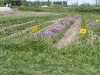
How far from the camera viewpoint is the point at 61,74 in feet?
20.7

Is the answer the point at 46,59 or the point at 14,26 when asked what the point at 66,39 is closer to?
the point at 46,59

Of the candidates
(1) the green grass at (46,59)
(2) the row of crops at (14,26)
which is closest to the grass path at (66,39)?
(1) the green grass at (46,59)

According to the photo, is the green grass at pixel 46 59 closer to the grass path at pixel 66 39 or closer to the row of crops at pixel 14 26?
the grass path at pixel 66 39

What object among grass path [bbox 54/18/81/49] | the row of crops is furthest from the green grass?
the row of crops

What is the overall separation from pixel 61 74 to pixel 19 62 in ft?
5.02

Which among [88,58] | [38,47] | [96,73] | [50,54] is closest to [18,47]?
[38,47]

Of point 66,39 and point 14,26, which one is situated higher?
point 14,26

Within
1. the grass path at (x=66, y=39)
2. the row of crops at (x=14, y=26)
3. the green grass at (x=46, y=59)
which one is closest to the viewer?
the green grass at (x=46, y=59)

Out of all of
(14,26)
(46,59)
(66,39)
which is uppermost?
(14,26)

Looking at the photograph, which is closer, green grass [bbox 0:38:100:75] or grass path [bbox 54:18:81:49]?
green grass [bbox 0:38:100:75]

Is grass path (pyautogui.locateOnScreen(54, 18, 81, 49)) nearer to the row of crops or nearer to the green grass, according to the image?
the green grass

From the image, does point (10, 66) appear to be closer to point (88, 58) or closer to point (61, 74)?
point (61, 74)

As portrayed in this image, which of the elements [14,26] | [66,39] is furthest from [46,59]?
[14,26]

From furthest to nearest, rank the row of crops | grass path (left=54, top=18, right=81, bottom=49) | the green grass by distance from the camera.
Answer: the row of crops, grass path (left=54, top=18, right=81, bottom=49), the green grass
